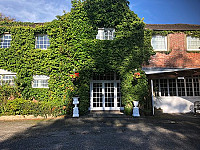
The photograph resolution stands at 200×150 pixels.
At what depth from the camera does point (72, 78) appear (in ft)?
31.3

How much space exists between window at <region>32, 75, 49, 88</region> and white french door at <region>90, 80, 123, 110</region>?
10.6 feet

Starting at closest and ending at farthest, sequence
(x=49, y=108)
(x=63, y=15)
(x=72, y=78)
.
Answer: (x=49, y=108) → (x=72, y=78) → (x=63, y=15)

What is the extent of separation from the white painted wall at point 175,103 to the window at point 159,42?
3769mm

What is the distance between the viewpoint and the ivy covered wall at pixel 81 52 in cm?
961

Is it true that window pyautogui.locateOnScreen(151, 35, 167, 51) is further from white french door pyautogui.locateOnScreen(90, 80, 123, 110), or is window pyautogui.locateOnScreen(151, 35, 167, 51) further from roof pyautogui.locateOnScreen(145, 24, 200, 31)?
white french door pyautogui.locateOnScreen(90, 80, 123, 110)

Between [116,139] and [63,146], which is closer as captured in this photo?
[63,146]

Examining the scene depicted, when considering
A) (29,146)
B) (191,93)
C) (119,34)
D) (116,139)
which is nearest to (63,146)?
(29,146)

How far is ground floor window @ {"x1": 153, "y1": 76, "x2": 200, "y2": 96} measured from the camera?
1070 centimetres

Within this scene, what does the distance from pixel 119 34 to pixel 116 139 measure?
A: 283 inches

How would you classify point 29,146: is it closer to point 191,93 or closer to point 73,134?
point 73,134

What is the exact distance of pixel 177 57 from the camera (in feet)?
36.5

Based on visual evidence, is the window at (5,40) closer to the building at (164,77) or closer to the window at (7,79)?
the building at (164,77)

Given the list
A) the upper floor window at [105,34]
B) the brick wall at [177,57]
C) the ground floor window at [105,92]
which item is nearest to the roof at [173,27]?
the brick wall at [177,57]

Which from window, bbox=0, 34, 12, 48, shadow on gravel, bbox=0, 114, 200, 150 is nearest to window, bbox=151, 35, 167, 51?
shadow on gravel, bbox=0, 114, 200, 150
